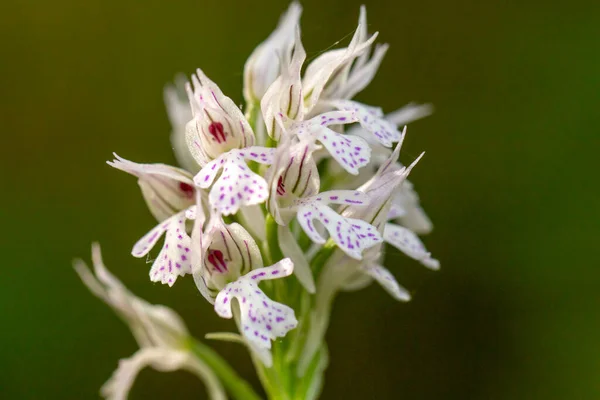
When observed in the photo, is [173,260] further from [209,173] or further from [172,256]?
[209,173]

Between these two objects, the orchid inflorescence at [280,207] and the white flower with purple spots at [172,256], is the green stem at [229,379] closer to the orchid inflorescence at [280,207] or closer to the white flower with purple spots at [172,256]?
the orchid inflorescence at [280,207]

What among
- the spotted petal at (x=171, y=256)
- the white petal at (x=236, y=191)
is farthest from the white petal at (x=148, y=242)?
the white petal at (x=236, y=191)

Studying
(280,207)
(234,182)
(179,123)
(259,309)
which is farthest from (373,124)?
(179,123)

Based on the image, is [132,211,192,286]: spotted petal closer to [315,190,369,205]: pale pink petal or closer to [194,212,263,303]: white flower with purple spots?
[194,212,263,303]: white flower with purple spots

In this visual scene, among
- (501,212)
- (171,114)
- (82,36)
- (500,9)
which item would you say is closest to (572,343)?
(501,212)

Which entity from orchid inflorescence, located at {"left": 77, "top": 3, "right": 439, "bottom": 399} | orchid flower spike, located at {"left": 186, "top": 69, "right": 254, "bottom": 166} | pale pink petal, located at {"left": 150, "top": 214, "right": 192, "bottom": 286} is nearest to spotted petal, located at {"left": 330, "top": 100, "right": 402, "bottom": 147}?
orchid inflorescence, located at {"left": 77, "top": 3, "right": 439, "bottom": 399}

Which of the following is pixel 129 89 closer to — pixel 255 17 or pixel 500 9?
pixel 255 17
